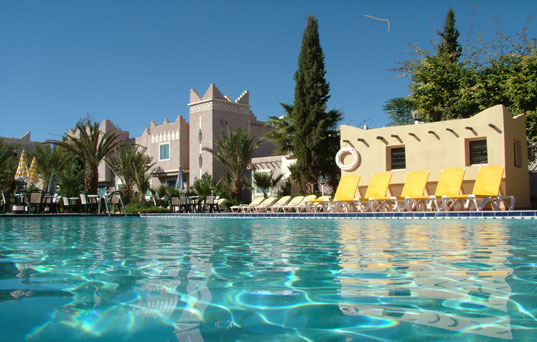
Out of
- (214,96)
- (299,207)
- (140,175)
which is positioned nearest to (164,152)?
(140,175)

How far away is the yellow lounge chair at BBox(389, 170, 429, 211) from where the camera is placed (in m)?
15.4

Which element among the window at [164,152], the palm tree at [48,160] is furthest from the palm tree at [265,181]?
the palm tree at [48,160]

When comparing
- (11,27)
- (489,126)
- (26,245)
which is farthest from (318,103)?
(26,245)

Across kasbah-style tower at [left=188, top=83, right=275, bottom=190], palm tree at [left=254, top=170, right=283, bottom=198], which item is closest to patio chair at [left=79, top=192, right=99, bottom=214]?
palm tree at [left=254, top=170, right=283, bottom=198]

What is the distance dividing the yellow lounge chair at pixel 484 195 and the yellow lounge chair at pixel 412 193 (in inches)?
36.3

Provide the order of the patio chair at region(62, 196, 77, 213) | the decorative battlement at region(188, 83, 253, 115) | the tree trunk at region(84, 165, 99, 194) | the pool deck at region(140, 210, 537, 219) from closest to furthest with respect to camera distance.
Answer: the pool deck at region(140, 210, 537, 219) < the patio chair at region(62, 196, 77, 213) < the tree trunk at region(84, 165, 99, 194) < the decorative battlement at region(188, 83, 253, 115)

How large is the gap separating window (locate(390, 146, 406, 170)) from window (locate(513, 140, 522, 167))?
3761mm

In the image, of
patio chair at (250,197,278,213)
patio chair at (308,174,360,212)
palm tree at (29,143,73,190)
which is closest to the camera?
patio chair at (308,174,360,212)

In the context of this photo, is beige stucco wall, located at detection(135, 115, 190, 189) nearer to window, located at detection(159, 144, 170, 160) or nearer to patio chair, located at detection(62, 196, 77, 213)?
window, located at detection(159, 144, 170, 160)

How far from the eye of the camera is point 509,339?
6.27 feet

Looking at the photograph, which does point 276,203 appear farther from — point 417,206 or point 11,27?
point 11,27

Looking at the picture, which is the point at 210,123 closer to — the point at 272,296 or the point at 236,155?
the point at 236,155

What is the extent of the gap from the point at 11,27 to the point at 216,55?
348 inches

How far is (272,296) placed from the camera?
2.78 meters
